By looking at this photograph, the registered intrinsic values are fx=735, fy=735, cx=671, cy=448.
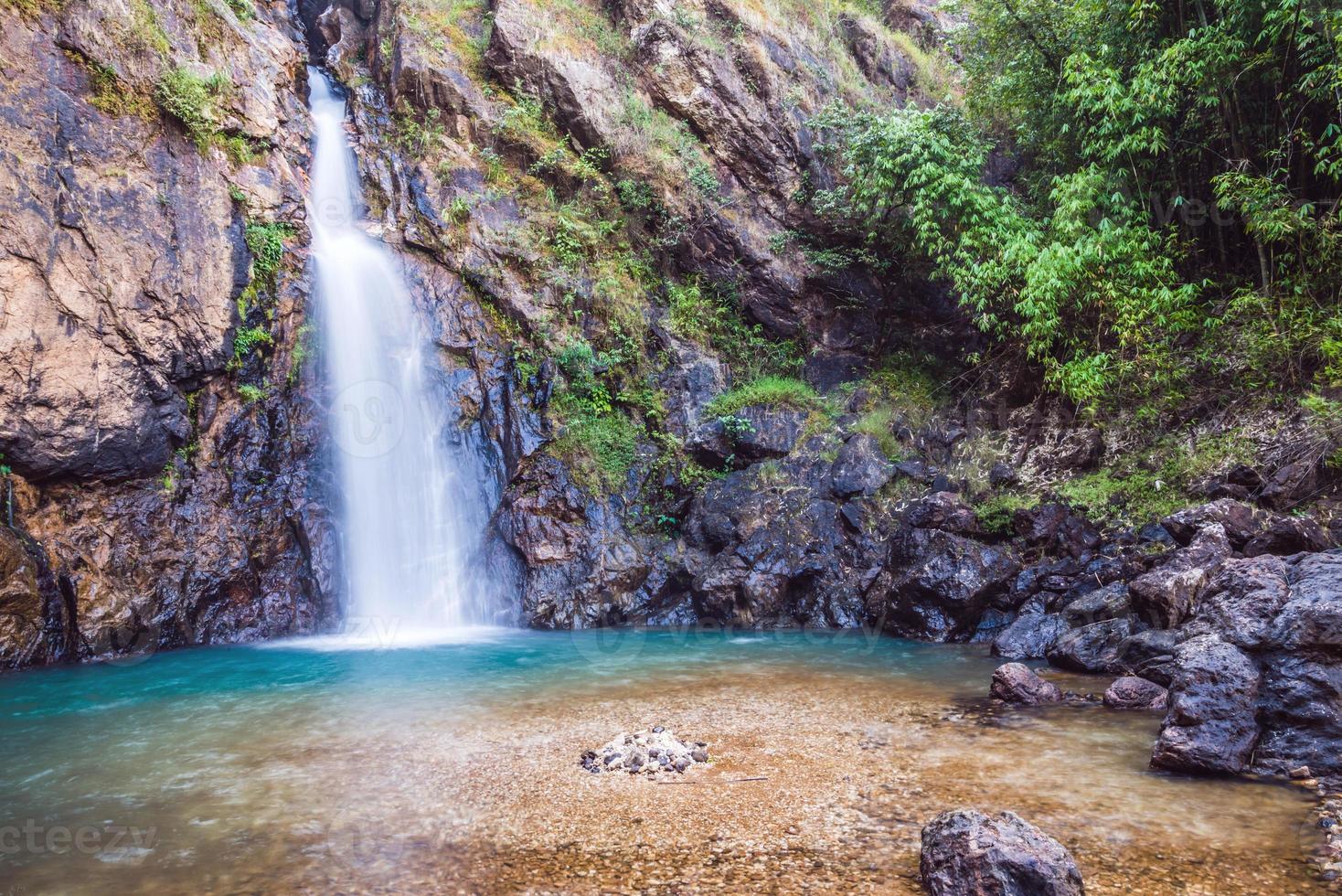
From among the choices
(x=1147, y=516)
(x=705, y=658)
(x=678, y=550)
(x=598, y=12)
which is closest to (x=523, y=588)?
(x=678, y=550)

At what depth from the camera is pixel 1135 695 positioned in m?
6.05

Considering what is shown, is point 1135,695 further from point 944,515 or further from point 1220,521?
point 944,515

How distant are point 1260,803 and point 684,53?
57.7ft

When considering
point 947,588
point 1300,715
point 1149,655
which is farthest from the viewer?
point 947,588

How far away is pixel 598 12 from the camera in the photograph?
18328mm

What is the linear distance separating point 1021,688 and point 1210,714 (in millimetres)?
1802

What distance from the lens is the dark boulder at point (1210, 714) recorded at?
4.46 metres

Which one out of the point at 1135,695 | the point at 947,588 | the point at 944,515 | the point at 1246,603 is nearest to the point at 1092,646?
the point at 1135,695

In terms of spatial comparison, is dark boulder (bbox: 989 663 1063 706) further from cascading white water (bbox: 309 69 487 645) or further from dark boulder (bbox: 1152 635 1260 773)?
cascading white water (bbox: 309 69 487 645)

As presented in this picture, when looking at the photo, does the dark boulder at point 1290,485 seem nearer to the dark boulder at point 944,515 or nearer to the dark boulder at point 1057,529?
the dark boulder at point 1057,529

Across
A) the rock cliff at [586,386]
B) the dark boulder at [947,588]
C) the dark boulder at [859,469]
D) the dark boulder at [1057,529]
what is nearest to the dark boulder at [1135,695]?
the rock cliff at [586,386]

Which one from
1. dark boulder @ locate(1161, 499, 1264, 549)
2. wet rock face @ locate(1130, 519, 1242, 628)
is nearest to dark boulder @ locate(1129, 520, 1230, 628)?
wet rock face @ locate(1130, 519, 1242, 628)

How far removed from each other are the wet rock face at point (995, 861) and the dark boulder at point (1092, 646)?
487 cm

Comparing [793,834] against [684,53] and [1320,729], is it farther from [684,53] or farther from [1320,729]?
[684,53]
